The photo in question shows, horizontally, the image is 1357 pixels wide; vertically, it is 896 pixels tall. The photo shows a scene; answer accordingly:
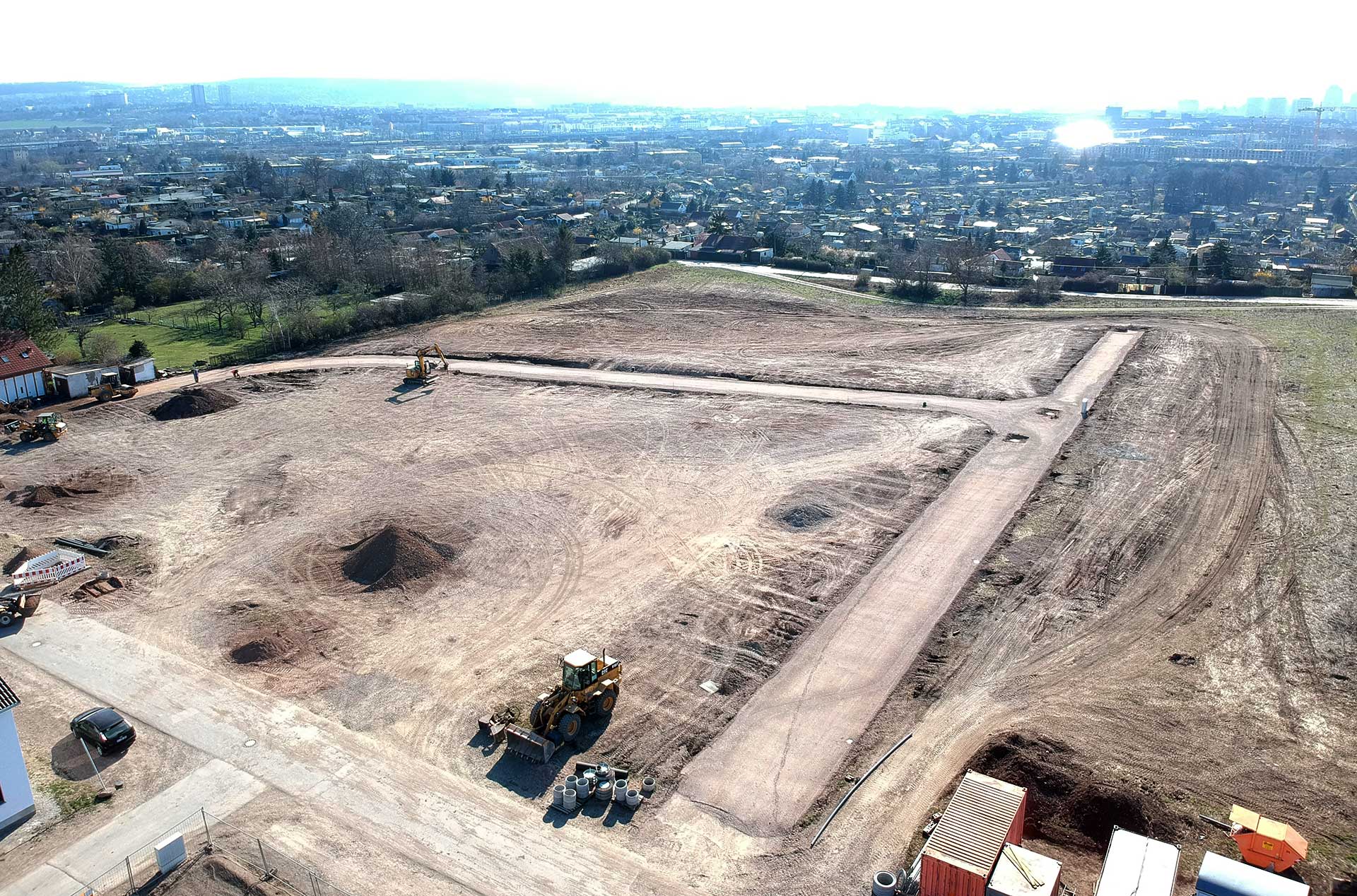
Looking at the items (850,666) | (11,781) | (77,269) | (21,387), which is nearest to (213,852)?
(11,781)

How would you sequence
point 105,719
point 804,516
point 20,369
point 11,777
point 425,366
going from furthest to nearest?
1. point 425,366
2. point 20,369
3. point 804,516
4. point 105,719
5. point 11,777

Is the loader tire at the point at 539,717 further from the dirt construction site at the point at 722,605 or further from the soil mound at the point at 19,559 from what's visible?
the soil mound at the point at 19,559

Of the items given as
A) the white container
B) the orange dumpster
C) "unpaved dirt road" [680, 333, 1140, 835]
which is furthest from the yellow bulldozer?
the orange dumpster

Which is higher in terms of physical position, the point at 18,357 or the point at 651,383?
the point at 18,357

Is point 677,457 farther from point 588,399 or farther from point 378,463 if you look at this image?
point 378,463

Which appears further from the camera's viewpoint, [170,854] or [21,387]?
[21,387]

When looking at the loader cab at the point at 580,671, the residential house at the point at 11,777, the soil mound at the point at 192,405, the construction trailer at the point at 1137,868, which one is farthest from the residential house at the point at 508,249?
the construction trailer at the point at 1137,868

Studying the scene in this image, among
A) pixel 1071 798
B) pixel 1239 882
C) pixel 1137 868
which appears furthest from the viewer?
pixel 1071 798

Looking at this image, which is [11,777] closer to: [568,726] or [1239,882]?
[568,726]
